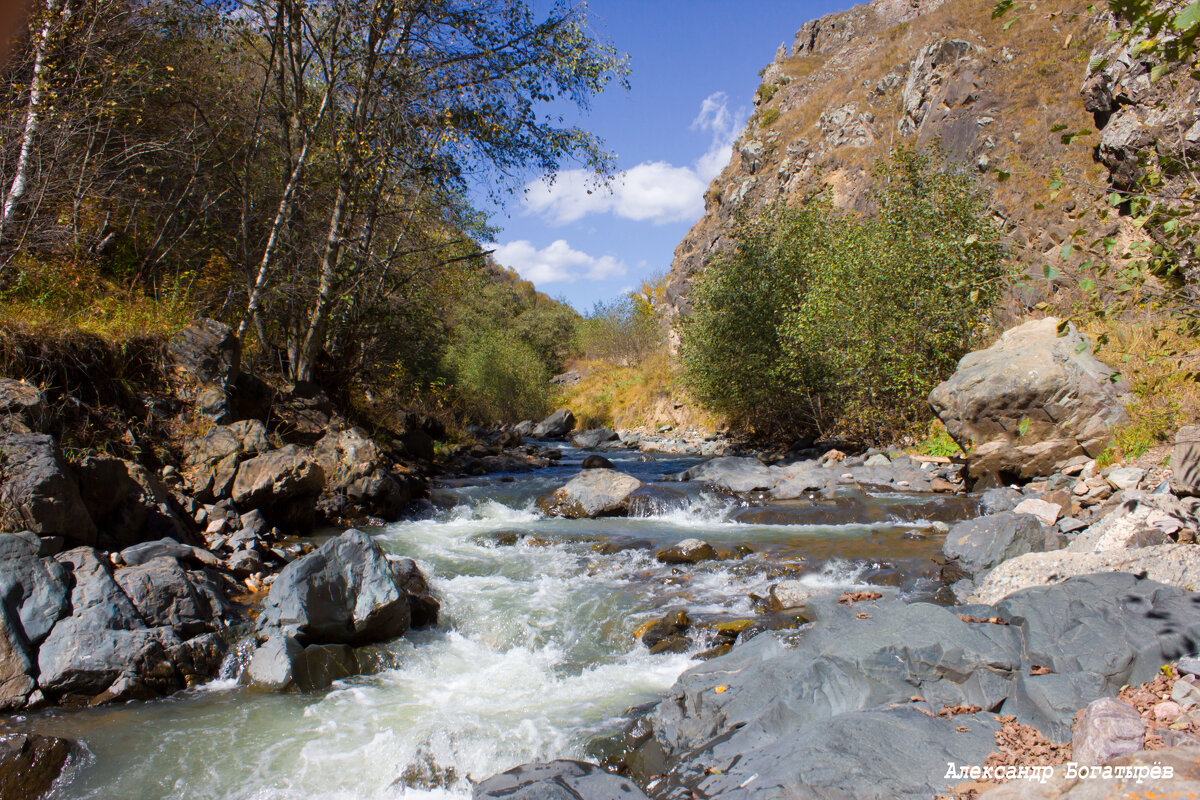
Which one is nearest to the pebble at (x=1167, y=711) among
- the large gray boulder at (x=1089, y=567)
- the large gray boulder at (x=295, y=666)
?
the large gray boulder at (x=1089, y=567)

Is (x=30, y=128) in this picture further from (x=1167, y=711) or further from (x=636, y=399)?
(x=636, y=399)

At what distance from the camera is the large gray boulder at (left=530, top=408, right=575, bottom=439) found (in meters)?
33.7

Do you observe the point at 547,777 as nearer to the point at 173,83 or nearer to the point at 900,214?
the point at 173,83

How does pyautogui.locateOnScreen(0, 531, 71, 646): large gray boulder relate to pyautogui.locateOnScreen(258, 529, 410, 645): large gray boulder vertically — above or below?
above

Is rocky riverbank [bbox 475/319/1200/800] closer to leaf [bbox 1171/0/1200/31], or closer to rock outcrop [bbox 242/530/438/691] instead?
rock outcrop [bbox 242/530/438/691]

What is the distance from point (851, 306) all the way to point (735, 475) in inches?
224

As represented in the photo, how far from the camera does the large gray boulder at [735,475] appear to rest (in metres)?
13.3

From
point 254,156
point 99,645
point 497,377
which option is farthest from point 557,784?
point 497,377

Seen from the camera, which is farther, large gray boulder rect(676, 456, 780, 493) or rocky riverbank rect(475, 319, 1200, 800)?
large gray boulder rect(676, 456, 780, 493)

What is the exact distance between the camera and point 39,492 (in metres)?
5.98

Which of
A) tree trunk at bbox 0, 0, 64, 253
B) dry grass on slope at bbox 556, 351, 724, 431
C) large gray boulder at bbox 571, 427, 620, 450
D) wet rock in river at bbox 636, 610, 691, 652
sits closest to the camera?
wet rock in river at bbox 636, 610, 691, 652

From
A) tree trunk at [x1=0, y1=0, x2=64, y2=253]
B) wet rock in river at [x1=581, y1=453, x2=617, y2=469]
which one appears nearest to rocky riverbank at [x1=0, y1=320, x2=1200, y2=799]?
tree trunk at [x1=0, y1=0, x2=64, y2=253]

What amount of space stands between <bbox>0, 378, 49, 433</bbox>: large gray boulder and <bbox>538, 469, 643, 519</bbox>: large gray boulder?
7.56 meters

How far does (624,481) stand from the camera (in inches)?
505
